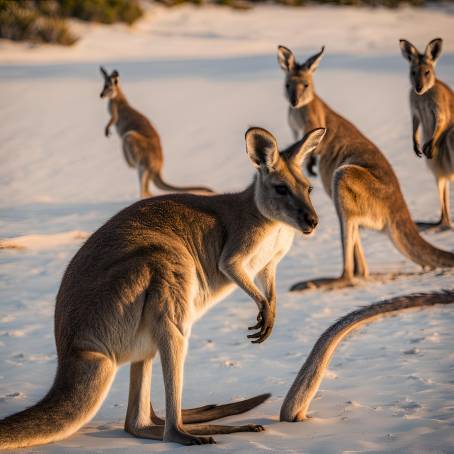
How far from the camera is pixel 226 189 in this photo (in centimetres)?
1102

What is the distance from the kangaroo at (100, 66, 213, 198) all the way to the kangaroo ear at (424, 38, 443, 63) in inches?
118

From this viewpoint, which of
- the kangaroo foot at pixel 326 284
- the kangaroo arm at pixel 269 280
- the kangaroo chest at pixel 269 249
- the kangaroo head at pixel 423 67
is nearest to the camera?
the kangaroo chest at pixel 269 249

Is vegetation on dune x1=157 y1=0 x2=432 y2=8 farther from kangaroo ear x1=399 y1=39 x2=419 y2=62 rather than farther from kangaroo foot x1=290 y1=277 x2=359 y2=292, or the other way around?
kangaroo foot x1=290 y1=277 x2=359 y2=292

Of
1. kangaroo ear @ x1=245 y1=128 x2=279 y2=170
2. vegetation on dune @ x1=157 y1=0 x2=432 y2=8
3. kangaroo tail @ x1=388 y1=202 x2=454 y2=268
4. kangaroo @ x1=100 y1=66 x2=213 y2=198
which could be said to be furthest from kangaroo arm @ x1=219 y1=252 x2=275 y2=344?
vegetation on dune @ x1=157 y1=0 x2=432 y2=8

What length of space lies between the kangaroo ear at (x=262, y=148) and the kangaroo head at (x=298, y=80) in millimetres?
4314

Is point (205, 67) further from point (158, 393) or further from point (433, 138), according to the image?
point (158, 393)

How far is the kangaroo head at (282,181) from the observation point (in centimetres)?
407

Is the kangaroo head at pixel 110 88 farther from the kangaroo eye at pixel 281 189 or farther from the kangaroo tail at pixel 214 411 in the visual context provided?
the kangaroo tail at pixel 214 411

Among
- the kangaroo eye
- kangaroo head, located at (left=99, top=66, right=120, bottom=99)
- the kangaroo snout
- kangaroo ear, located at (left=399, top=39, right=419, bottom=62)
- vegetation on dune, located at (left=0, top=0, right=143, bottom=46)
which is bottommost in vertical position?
the kangaroo snout

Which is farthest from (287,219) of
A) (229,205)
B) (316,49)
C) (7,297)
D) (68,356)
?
(316,49)

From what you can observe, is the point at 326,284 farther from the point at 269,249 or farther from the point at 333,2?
the point at 333,2

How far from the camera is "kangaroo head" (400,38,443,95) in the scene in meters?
8.27

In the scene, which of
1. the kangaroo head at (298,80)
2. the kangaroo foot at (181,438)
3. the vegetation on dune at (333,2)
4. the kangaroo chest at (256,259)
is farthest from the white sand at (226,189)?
the vegetation on dune at (333,2)

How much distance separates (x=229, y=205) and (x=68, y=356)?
1275 millimetres
